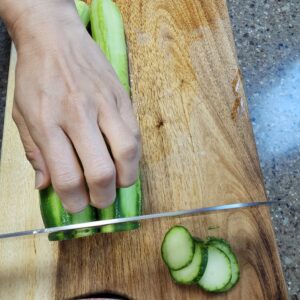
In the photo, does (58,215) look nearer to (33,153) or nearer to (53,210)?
(53,210)

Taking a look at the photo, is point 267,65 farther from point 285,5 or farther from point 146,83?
point 146,83

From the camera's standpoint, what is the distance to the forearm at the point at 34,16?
3.40ft

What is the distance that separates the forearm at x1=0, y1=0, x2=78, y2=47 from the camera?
104 centimetres

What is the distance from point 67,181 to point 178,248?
365mm

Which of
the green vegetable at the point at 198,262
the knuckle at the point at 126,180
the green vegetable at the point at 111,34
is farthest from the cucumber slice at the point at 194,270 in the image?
the green vegetable at the point at 111,34

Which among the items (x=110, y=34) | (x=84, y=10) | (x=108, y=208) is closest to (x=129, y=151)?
(x=108, y=208)

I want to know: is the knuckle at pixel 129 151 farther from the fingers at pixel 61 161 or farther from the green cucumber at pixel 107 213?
the green cucumber at pixel 107 213

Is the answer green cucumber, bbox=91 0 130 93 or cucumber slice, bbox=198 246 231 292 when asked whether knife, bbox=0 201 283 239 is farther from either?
green cucumber, bbox=91 0 130 93

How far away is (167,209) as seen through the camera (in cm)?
123

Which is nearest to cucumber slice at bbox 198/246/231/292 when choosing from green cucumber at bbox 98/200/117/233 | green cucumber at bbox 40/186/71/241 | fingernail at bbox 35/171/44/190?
green cucumber at bbox 98/200/117/233

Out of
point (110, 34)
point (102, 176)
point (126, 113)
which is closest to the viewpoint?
point (102, 176)

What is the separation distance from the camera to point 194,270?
1088 millimetres

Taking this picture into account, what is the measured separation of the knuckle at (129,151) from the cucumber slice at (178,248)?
11.6 inches

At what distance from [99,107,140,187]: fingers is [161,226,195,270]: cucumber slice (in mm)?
256
